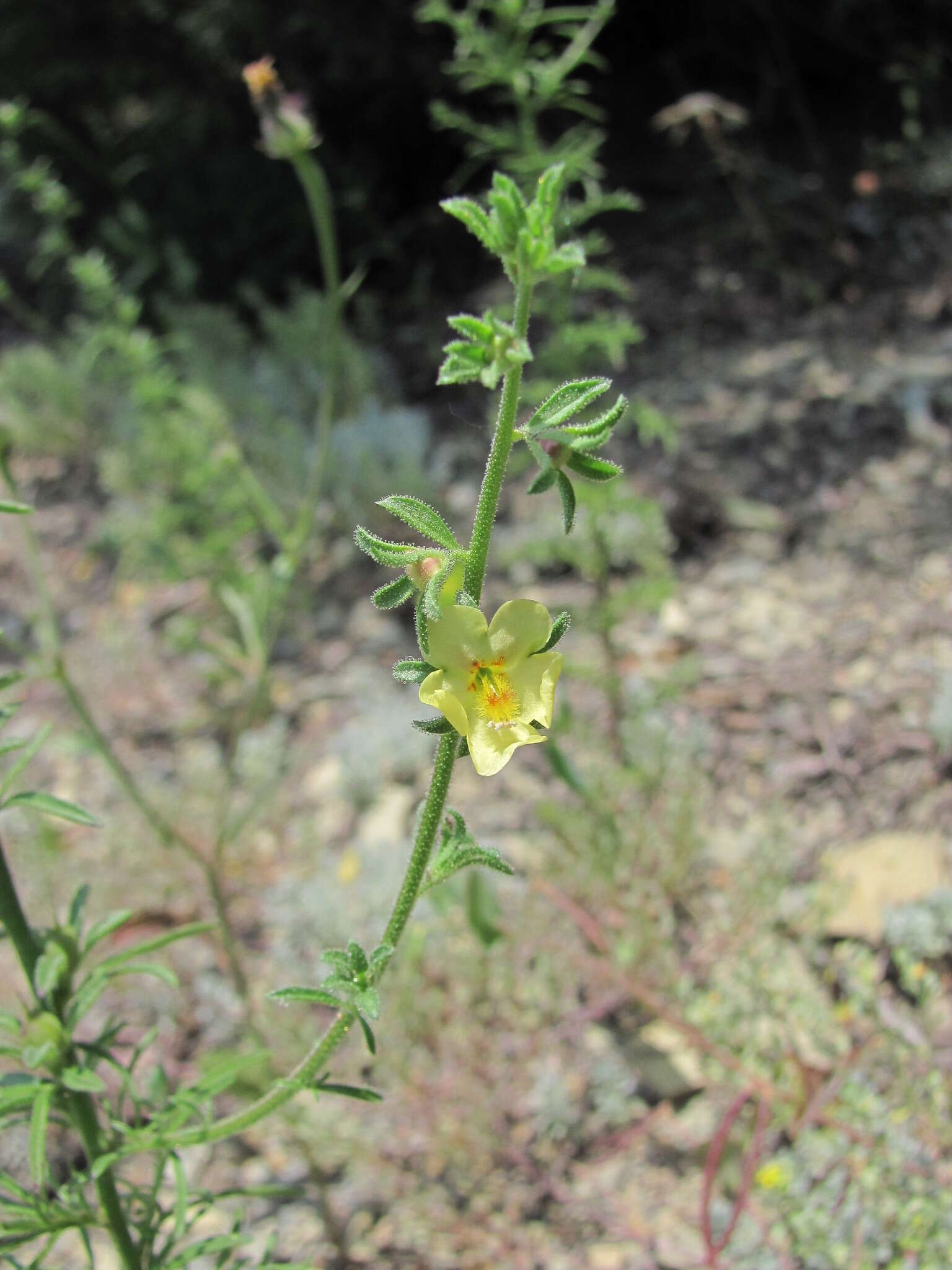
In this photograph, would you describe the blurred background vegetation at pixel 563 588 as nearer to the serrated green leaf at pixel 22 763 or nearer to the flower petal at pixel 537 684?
the serrated green leaf at pixel 22 763

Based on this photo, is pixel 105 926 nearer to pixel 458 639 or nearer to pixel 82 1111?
pixel 82 1111

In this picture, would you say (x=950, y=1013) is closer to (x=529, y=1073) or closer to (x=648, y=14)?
(x=529, y=1073)

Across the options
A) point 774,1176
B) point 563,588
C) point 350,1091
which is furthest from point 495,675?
point 563,588

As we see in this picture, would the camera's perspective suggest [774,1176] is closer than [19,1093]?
No

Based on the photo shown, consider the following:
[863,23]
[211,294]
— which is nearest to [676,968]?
[211,294]

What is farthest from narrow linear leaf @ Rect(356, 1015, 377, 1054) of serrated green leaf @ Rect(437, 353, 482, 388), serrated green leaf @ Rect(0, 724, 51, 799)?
serrated green leaf @ Rect(437, 353, 482, 388)

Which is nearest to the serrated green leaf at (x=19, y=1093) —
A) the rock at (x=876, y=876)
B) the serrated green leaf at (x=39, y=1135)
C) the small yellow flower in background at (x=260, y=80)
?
the serrated green leaf at (x=39, y=1135)
